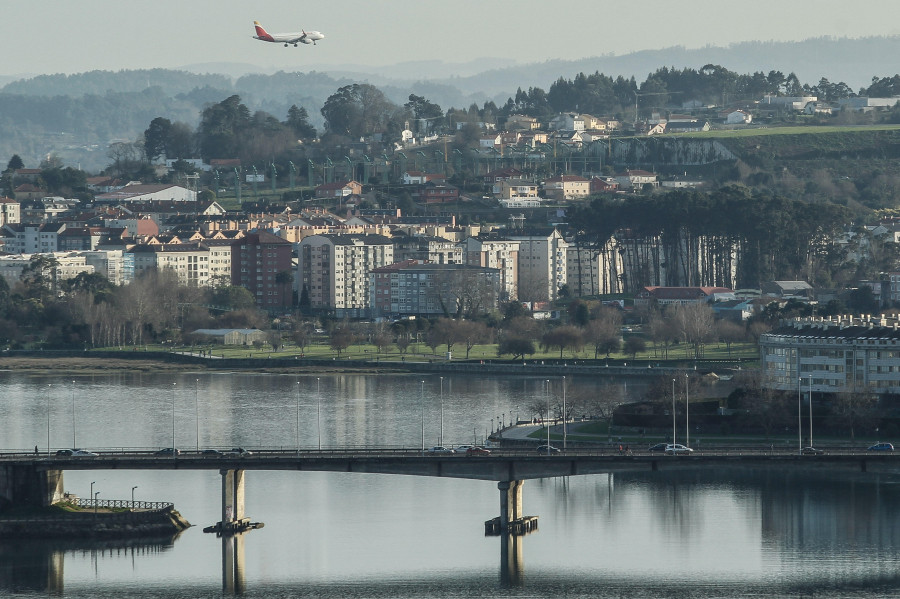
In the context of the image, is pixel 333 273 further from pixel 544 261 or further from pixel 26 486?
pixel 26 486

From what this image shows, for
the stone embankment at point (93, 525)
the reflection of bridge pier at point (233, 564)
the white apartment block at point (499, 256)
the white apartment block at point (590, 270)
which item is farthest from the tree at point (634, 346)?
the reflection of bridge pier at point (233, 564)

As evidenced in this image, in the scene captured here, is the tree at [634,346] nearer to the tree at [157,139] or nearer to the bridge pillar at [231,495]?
the bridge pillar at [231,495]

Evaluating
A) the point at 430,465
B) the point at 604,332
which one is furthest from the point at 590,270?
the point at 430,465

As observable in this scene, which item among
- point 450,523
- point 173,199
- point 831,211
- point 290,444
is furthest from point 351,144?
point 450,523

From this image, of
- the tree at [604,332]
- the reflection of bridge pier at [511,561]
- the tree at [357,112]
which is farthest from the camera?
the tree at [357,112]

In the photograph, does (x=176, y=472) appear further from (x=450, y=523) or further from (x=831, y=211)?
(x=831, y=211)
